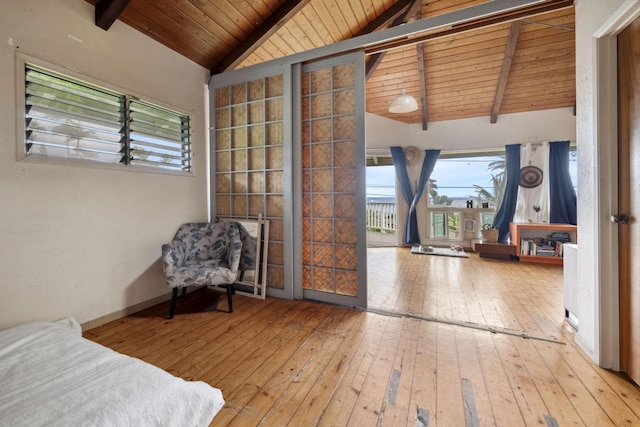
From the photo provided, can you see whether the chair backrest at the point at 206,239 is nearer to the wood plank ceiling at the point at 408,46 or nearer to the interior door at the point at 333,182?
the interior door at the point at 333,182

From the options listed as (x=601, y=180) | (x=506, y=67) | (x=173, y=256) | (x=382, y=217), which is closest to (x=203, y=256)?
(x=173, y=256)

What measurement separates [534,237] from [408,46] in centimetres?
385

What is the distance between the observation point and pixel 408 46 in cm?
390

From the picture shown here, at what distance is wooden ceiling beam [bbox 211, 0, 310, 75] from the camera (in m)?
2.71

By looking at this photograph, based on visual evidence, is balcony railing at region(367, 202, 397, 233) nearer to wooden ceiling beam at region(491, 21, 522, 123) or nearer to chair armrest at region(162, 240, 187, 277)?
wooden ceiling beam at region(491, 21, 522, 123)

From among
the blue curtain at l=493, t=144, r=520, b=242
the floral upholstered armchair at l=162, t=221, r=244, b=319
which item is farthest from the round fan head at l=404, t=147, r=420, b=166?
the floral upholstered armchair at l=162, t=221, r=244, b=319

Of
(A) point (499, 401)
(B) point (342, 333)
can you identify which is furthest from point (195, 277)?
(A) point (499, 401)

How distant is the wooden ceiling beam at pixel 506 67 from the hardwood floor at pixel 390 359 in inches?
131

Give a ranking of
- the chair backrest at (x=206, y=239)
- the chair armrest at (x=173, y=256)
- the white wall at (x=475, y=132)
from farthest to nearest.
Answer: the white wall at (x=475, y=132)
the chair backrest at (x=206, y=239)
the chair armrest at (x=173, y=256)

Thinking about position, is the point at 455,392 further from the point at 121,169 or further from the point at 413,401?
the point at 121,169

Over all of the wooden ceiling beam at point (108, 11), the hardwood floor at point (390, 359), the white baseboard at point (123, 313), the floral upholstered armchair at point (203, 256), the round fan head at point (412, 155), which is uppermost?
the wooden ceiling beam at point (108, 11)

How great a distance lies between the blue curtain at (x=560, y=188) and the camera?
462cm

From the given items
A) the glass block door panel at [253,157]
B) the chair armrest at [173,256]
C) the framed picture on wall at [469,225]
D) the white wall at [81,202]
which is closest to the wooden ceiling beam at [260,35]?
the glass block door panel at [253,157]

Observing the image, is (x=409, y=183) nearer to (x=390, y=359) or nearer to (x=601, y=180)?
(x=601, y=180)
